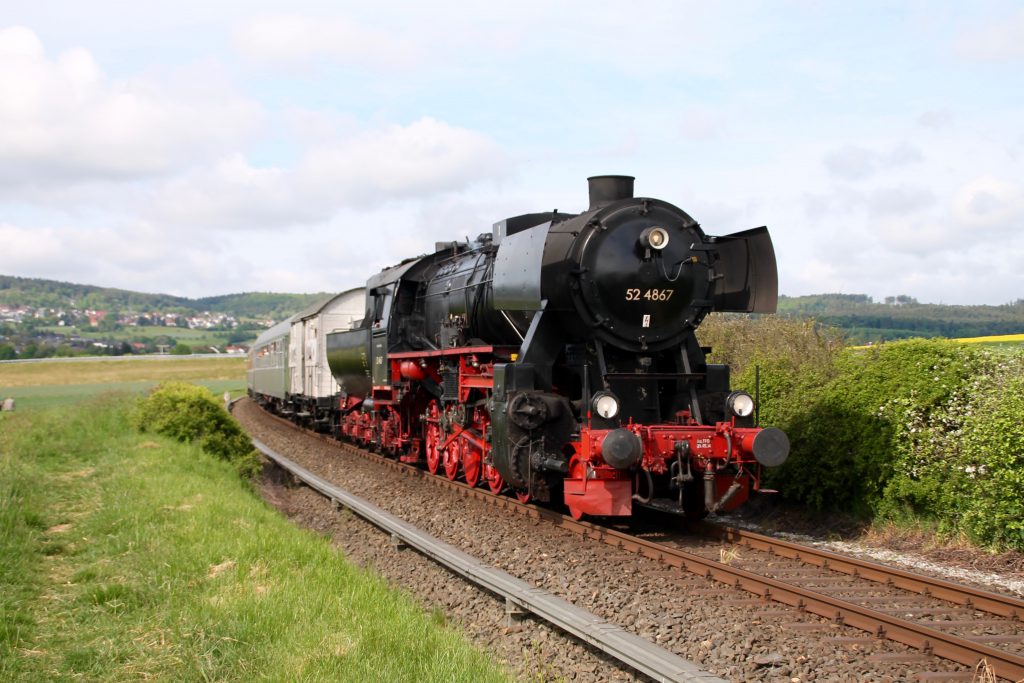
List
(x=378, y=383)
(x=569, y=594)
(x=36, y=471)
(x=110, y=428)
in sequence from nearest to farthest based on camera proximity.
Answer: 1. (x=569, y=594)
2. (x=36, y=471)
3. (x=378, y=383)
4. (x=110, y=428)

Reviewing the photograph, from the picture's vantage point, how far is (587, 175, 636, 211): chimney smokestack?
34.2 feet

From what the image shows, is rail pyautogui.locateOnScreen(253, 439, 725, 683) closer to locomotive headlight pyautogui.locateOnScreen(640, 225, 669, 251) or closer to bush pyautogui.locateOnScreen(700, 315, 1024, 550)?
locomotive headlight pyautogui.locateOnScreen(640, 225, 669, 251)

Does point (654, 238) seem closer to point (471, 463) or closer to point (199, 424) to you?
point (471, 463)

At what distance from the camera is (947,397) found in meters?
9.70

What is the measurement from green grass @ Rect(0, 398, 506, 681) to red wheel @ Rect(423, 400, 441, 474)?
327cm

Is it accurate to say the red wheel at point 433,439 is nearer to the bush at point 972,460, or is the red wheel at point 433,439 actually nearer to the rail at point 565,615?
the rail at point 565,615

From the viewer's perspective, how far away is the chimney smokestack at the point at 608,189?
10438mm

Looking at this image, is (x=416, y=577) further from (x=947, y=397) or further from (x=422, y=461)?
(x=422, y=461)

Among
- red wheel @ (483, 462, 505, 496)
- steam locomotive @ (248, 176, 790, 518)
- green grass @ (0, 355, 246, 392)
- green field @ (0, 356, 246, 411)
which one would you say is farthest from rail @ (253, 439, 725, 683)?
green grass @ (0, 355, 246, 392)

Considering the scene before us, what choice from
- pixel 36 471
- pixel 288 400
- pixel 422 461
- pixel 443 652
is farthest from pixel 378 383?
pixel 288 400

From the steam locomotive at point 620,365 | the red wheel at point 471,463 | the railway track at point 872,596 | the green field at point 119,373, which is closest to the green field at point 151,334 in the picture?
the green field at point 119,373

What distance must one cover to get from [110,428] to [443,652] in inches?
630

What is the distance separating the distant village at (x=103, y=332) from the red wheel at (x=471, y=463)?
110 metres

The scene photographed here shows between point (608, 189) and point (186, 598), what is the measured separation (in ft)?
20.9
